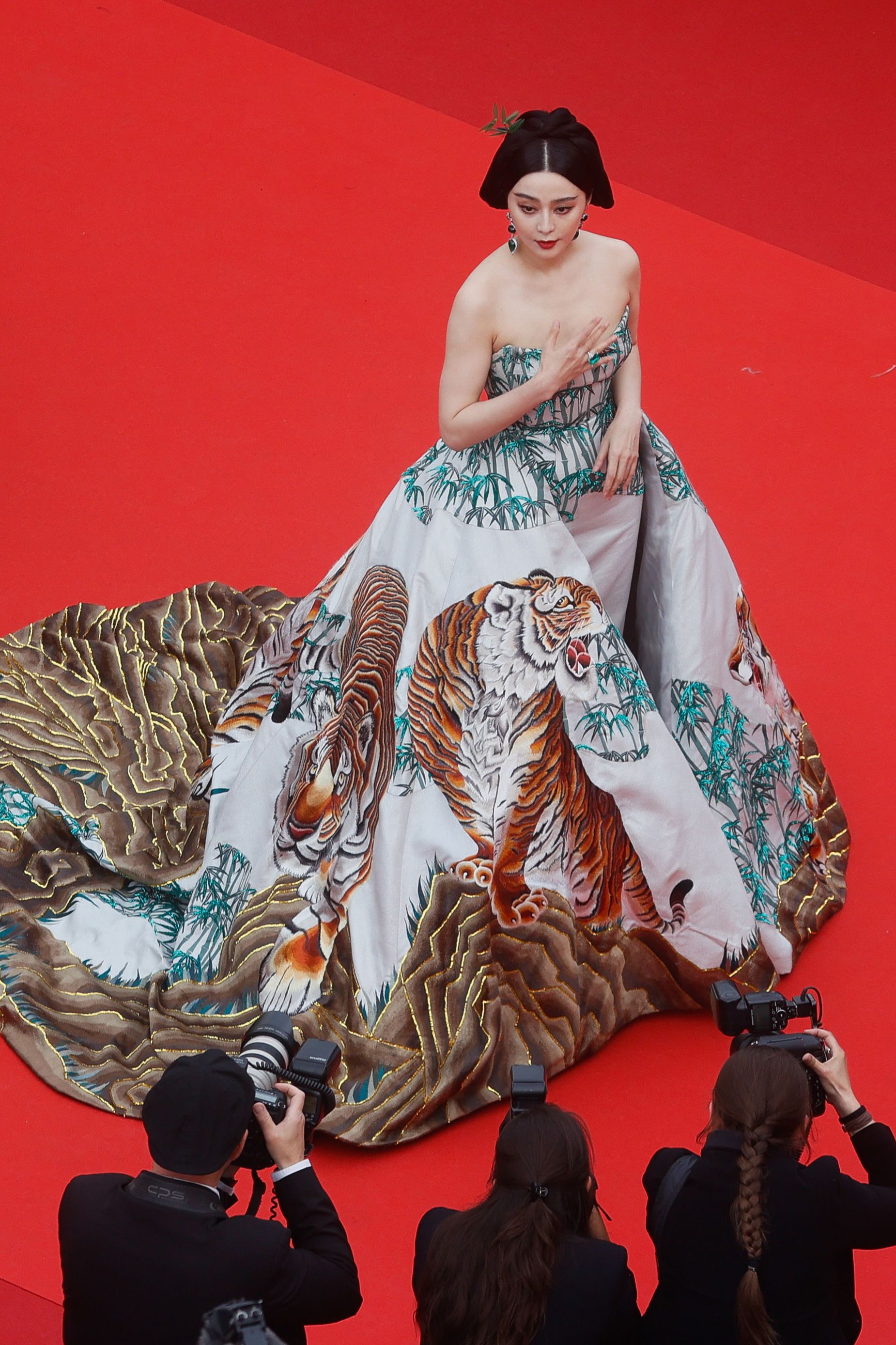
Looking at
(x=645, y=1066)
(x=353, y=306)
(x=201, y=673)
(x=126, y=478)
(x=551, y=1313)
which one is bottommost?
(x=551, y=1313)

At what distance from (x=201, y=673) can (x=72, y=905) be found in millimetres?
828

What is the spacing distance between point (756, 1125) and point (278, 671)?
1.88m

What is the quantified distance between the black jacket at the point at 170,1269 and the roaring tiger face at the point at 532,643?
133 cm

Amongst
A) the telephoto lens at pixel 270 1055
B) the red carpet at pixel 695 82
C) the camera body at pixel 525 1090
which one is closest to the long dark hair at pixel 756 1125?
the camera body at pixel 525 1090

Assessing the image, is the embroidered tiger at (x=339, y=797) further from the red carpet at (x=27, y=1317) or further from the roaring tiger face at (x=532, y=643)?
the red carpet at (x=27, y=1317)

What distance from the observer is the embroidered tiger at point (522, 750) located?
3.02 m

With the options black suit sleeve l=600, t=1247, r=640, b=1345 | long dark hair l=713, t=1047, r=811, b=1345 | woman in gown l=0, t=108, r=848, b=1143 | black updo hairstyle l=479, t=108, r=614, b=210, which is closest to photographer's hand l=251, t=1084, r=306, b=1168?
black suit sleeve l=600, t=1247, r=640, b=1345

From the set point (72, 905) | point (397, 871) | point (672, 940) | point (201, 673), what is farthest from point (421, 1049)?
point (201, 673)

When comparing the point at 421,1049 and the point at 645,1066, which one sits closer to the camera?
the point at 421,1049

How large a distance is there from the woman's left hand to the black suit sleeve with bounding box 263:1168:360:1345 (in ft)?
5.28

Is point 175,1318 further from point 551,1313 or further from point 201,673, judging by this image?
point 201,673

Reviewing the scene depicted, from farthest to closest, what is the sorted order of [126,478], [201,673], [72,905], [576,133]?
[126,478], [201,673], [72,905], [576,133]

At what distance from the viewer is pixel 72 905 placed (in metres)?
3.37

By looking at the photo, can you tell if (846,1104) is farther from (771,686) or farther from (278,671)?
(278,671)
